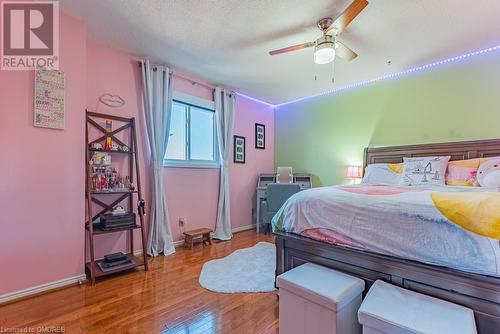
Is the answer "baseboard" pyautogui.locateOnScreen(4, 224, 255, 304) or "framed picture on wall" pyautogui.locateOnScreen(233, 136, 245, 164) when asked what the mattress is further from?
"framed picture on wall" pyautogui.locateOnScreen(233, 136, 245, 164)

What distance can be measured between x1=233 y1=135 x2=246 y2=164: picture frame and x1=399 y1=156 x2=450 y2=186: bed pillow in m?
2.61

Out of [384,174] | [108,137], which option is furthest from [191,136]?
[384,174]

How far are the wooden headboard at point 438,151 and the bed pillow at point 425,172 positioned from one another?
22cm

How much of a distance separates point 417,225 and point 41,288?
306cm

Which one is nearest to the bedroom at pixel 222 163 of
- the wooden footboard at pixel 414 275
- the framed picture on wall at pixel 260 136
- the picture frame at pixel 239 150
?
the wooden footboard at pixel 414 275

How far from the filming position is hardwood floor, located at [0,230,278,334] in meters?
1.74

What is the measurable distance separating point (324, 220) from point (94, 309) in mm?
1965

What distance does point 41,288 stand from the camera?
7.14ft

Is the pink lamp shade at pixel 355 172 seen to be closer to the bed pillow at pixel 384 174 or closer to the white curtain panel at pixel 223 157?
the bed pillow at pixel 384 174

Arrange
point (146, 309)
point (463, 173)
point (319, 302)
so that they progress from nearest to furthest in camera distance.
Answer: point (319, 302)
point (146, 309)
point (463, 173)

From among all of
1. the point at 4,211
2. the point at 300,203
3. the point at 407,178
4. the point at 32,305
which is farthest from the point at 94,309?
the point at 407,178

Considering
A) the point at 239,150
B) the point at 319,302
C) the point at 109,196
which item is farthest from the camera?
the point at 239,150

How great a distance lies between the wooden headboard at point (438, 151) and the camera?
2950mm

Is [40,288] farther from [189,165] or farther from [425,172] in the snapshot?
[425,172]
